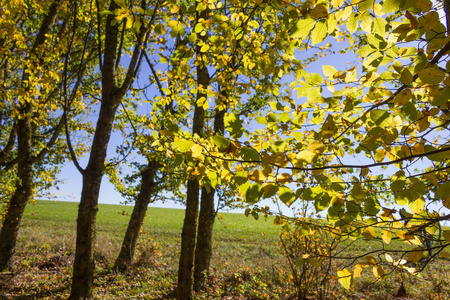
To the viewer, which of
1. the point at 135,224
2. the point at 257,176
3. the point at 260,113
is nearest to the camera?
the point at 257,176

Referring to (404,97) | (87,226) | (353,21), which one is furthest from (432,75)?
(87,226)

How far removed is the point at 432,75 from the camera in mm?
1237

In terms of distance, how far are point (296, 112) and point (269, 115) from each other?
1.79 ft

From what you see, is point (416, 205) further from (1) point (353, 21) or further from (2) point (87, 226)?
(2) point (87, 226)

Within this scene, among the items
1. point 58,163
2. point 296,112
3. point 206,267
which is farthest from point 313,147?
point 58,163

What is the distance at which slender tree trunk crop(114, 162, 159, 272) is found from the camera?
8375mm

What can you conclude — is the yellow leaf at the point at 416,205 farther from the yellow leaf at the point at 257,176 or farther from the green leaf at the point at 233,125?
the green leaf at the point at 233,125

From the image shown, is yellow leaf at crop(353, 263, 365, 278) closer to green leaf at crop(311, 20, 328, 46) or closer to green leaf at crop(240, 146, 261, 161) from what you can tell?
green leaf at crop(240, 146, 261, 161)

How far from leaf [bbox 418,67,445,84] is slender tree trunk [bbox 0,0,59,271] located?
8760 millimetres

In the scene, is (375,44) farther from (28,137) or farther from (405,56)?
(28,137)

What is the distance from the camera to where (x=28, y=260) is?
27.6 ft

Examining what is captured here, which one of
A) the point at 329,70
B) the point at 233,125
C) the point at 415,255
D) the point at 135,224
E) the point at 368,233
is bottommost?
the point at 135,224

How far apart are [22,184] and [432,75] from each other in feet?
30.6

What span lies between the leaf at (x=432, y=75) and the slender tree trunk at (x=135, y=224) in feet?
28.5
